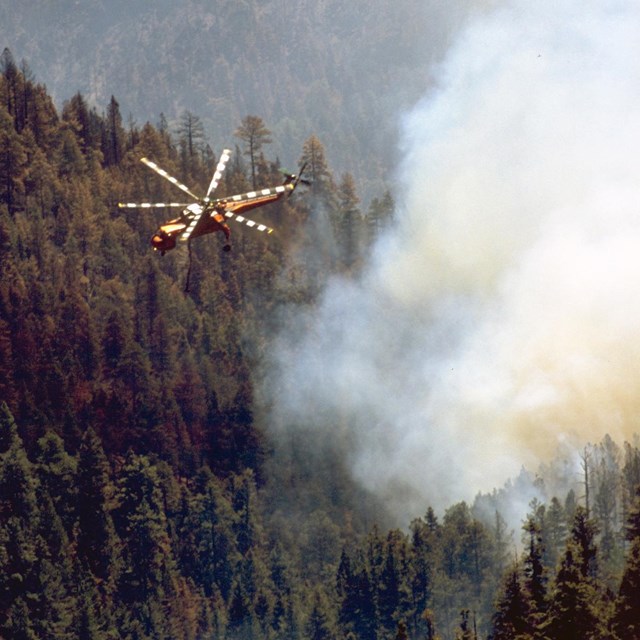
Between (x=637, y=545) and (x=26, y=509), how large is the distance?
72.4 metres

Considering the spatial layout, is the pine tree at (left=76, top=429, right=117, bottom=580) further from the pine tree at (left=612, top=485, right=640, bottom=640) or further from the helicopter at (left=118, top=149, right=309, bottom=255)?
the pine tree at (left=612, top=485, right=640, bottom=640)

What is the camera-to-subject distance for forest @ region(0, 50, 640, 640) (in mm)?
151000

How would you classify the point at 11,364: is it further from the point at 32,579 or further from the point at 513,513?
the point at 513,513

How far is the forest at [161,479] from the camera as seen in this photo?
151m

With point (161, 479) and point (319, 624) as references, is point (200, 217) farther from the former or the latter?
point (161, 479)

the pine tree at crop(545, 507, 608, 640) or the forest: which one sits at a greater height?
the forest

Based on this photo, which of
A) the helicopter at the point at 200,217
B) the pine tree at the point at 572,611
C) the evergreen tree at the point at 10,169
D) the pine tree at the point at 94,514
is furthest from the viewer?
the evergreen tree at the point at 10,169

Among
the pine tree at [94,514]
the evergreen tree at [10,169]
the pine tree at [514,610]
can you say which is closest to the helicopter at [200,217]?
the pine tree at [514,610]

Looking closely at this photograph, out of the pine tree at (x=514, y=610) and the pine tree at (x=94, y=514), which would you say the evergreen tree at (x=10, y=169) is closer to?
the pine tree at (x=94, y=514)

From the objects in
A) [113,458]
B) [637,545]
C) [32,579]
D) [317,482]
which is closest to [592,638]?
[637,545]

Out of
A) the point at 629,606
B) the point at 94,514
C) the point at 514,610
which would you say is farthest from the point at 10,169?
the point at 629,606

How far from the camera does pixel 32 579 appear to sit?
5689 inches

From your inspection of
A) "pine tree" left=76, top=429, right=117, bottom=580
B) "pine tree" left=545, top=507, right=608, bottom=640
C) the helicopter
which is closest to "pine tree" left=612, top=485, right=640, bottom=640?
"pine tree" left=545, top=507, right=608, bottom=640

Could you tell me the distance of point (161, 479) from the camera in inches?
6506
